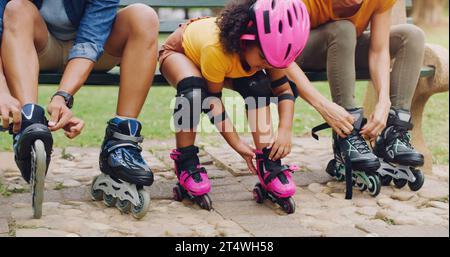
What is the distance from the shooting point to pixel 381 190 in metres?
3.68

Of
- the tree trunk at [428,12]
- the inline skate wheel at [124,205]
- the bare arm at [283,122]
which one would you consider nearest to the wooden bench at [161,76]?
the bare arm at [283,122]

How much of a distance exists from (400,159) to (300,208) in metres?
0.60

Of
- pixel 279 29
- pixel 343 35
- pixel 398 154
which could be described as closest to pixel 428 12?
pixel 398 154

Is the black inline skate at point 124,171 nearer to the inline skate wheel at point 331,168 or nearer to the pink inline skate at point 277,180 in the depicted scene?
the pink inline skate at point 277,180

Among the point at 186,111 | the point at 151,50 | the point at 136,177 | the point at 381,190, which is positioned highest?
the point at 151,50

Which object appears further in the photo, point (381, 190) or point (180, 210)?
point (381, 190)

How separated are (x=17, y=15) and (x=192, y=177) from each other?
0.95 metres

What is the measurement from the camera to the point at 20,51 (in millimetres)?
2986

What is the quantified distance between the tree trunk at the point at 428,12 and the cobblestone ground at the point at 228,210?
14164 mm

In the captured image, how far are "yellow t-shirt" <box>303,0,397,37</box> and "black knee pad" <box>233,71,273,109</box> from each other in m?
0.52

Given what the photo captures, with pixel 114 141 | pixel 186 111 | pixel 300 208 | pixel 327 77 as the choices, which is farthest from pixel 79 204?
pixel 327 77

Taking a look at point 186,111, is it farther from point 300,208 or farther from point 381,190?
point 381,190

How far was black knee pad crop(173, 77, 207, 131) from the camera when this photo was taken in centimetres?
318

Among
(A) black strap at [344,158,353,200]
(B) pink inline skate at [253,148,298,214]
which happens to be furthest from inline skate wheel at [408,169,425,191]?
(B) pink inline skate at [253,148,298,214]
